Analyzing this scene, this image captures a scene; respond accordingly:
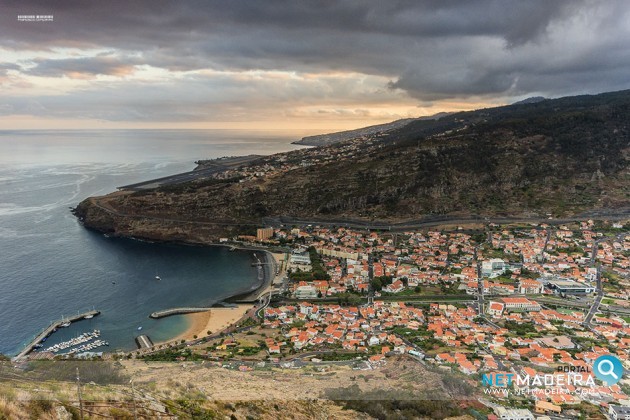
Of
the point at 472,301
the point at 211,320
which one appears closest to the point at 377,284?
the point at 472,301

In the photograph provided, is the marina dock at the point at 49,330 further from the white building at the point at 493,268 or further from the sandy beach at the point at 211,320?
the white building at the point at 493,268

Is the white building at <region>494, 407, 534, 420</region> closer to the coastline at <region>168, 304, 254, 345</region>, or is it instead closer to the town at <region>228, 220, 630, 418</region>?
the town at <region>228, 220, 630, 418</region>

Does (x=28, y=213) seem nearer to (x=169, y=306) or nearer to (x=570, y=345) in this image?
(x=169, y=306)

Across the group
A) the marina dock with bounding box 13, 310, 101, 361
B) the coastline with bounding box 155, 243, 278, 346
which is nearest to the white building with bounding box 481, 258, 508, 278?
the coastline with bounding box 155, 243, 278, 346

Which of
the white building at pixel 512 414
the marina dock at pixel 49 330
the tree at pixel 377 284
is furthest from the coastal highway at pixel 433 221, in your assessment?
the white building at pixel 512 414

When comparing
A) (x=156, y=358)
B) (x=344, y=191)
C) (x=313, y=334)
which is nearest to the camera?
(x=156, y=358)

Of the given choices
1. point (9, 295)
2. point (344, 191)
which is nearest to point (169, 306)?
point (9, 295)
